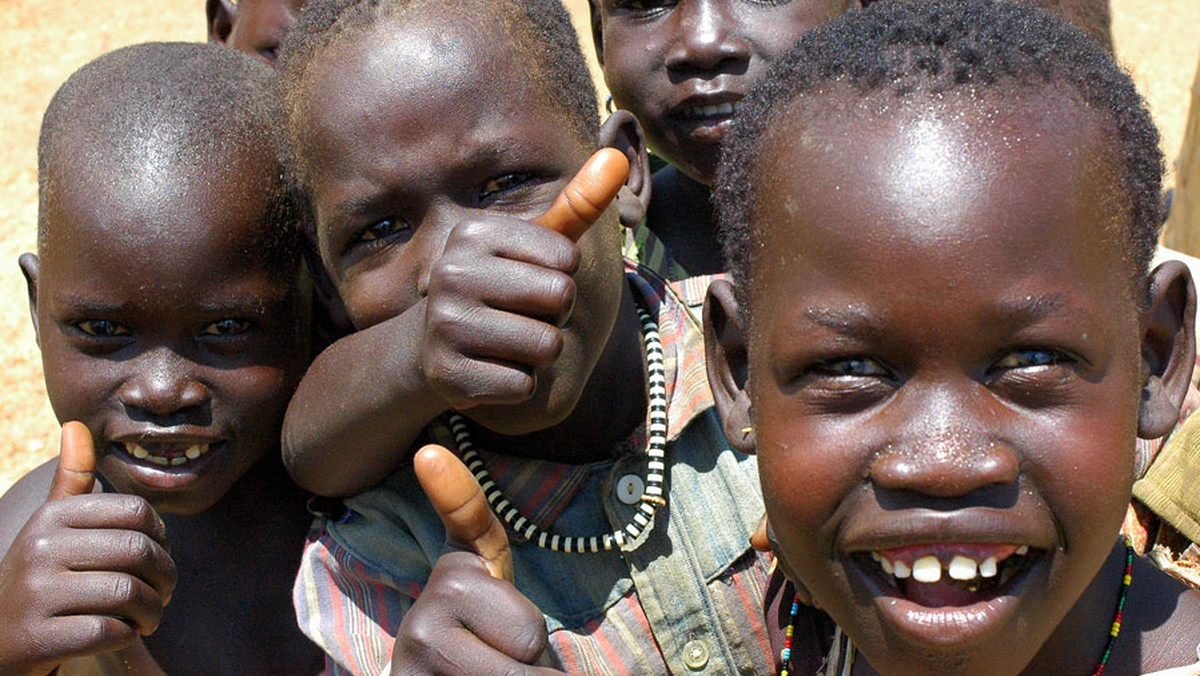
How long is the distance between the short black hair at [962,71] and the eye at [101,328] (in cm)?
115

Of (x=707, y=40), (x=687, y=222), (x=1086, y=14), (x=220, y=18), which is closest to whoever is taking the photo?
(x=707, y=40)

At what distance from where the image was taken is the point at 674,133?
282 cm

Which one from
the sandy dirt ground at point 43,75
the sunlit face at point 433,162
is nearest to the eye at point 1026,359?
the sunlit face at point 433,162

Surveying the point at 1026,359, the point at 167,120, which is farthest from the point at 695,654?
the point at 167,120

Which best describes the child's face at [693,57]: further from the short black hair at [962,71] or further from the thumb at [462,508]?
the thumb at [462,508]

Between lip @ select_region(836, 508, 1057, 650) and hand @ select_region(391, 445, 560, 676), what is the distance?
413 millimetres

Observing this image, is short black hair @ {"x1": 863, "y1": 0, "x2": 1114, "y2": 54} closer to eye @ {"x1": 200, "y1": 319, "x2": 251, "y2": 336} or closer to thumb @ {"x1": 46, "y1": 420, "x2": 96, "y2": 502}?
eye @ {"x1": 200, "y1": 319, "x2": 251, "y2": 336}

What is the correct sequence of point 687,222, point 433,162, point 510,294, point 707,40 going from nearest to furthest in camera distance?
1. point 510,294
2. point 433,162
3. point 707,40
4. point 687,222

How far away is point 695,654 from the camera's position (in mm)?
2154

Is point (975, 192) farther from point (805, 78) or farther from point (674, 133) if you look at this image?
point (674, 133)

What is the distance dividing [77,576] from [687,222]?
151 centimetres

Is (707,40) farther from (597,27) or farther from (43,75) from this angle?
(43,75)

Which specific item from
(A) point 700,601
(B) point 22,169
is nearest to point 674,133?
(A) point 700,601

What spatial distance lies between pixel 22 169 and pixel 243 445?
17.1 ft
